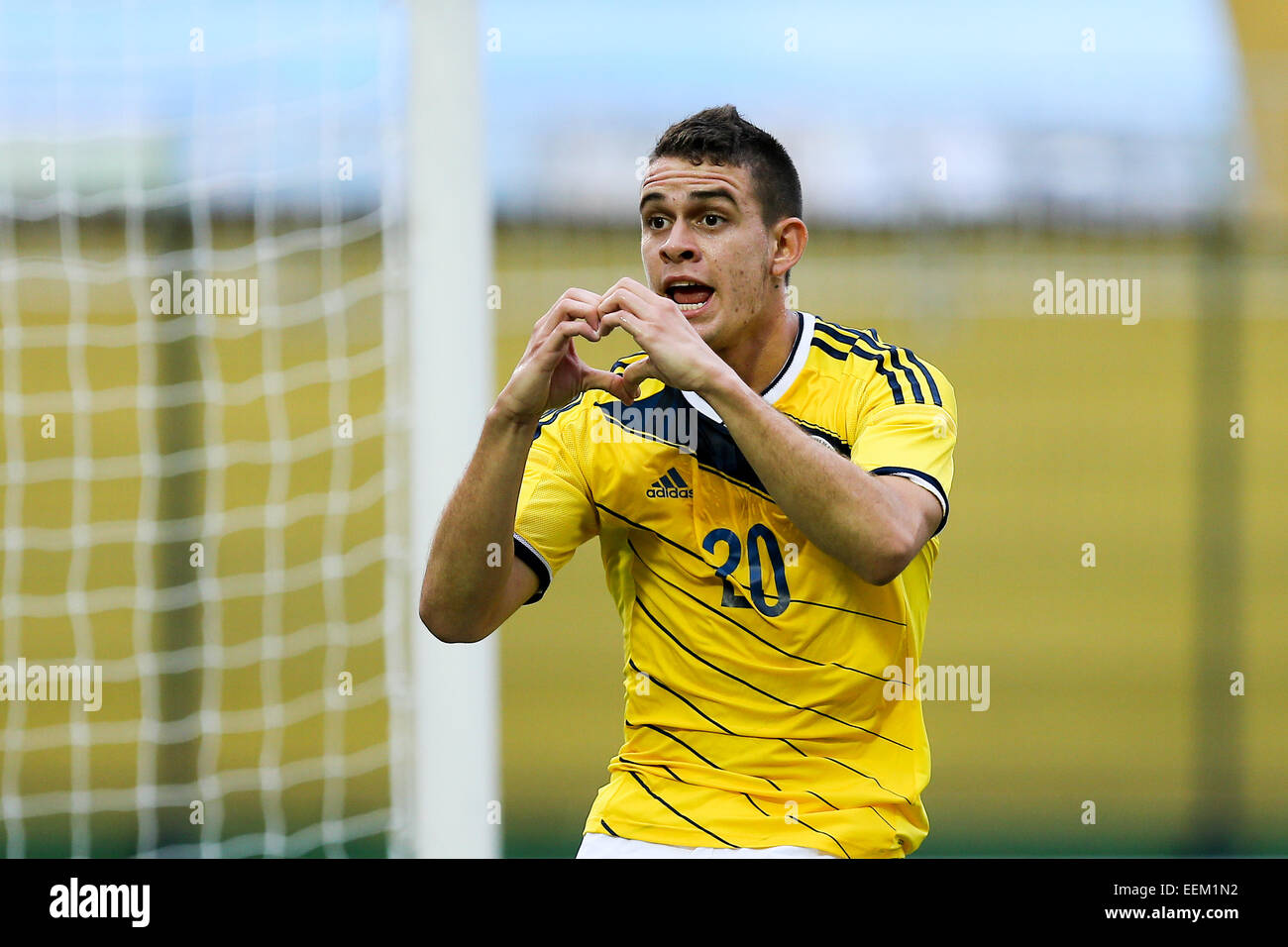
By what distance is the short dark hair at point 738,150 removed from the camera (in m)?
2.03

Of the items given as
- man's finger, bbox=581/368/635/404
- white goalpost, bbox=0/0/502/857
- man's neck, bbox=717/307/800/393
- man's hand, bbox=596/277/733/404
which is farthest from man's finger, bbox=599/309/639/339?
white goalpost, bbox=0/0/502/857

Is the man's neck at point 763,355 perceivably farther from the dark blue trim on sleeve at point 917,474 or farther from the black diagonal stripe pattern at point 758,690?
the black diagonal stripe pattern at point 758,690

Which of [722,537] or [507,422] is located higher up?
[507,422]

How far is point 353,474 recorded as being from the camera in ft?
16.8

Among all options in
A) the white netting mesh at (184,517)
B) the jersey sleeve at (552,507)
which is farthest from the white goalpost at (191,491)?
the jersey sleeve at (552,507)

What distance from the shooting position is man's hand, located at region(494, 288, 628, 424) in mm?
1859

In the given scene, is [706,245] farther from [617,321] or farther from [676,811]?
[676,811]

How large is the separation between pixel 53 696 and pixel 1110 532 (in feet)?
14.6

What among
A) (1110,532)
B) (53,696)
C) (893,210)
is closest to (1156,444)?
(1110,532)

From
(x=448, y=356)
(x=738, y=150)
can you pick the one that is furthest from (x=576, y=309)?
(x=448, y=356)

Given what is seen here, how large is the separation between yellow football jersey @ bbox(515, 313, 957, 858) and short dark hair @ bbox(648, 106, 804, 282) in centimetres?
25

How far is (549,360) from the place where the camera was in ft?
6.13

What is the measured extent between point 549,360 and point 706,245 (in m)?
0.35

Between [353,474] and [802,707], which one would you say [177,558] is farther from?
[802,707]
